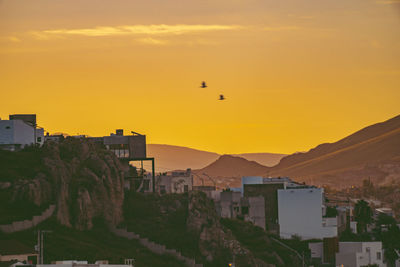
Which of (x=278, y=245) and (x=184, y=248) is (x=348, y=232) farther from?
(x=184, y=248)

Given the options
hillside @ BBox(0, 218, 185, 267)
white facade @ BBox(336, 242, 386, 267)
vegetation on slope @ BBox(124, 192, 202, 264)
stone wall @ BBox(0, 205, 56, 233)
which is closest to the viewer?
hillside @ BBox(0, 218, 185, 267)

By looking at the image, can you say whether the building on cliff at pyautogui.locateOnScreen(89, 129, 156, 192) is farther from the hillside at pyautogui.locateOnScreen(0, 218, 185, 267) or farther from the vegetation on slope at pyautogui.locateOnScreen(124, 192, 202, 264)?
the hillside at pyautogui.locateOnScreen(0, 218, 185, 267)

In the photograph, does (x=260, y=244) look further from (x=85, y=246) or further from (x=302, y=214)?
(x=85, y=246)

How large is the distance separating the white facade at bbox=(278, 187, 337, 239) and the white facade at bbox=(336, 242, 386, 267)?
723 inches

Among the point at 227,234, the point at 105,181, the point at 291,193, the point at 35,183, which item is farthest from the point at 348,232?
the point at 35,183

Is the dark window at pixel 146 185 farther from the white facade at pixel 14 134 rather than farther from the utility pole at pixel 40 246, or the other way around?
the utility pole at pixel 40 246

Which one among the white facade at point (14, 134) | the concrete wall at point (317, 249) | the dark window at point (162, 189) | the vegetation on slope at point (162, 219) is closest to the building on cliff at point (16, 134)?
the white facade at point (14, 134)

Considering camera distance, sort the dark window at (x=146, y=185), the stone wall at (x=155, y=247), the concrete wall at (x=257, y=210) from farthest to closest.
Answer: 1. the concrete wall at (x=257, y=210)
2. the dark window at (x=146, y=185)
3. the stone wall at (x=155, y=247)

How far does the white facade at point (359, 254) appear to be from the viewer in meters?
162

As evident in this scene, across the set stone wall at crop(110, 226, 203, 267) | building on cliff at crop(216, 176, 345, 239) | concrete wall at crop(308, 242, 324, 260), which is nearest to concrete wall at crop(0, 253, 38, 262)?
stone wall at crop(110, 226, 203, 267)

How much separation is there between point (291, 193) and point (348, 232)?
9624 millimetres

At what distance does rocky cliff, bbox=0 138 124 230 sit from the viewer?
124m

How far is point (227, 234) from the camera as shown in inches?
5605

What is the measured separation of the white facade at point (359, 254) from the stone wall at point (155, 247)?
34.8 metres
